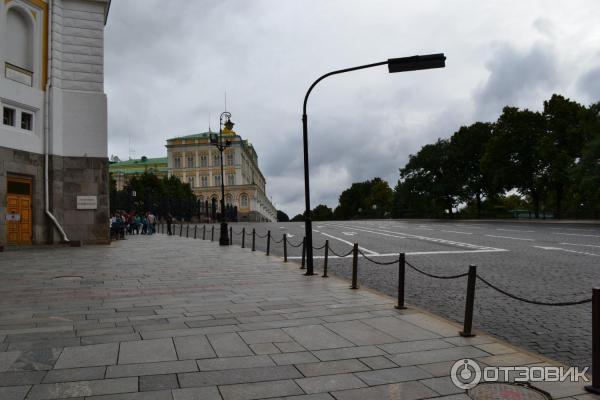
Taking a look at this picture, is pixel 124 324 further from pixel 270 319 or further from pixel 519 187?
pixel 519 187

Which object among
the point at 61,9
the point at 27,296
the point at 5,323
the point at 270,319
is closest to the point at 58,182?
the point at 61,9

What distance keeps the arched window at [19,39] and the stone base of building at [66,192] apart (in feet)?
13.7

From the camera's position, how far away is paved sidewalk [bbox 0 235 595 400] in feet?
13.9

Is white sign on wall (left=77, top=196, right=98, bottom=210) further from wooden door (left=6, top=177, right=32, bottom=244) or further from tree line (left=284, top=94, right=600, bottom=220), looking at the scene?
tree line (left=284, top=94, right=600, bottom=220)

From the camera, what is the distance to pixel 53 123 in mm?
22734

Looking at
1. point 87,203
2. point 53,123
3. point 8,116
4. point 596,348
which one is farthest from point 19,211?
point 596,348

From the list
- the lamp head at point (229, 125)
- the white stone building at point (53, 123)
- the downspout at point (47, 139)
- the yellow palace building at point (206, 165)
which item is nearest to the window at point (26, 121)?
the white stone building at point (53, 123)

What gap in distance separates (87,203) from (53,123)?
12.6 ft

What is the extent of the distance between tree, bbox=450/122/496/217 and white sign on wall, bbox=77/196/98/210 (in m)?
52.2

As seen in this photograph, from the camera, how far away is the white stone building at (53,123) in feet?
69.1

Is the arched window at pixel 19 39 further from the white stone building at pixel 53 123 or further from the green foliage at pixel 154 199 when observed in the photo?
the green foliage at pixel 154 199

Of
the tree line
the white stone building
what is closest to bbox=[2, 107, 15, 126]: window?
the white stone building

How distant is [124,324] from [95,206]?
60.4 ft

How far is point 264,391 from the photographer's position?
4129 mm
